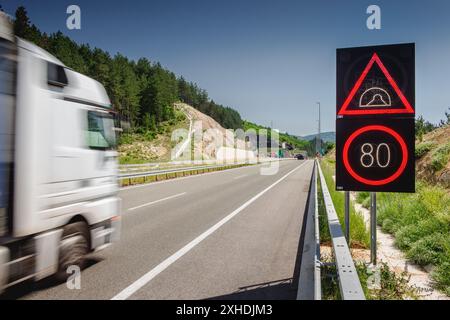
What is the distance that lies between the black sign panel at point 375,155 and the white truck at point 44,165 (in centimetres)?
353

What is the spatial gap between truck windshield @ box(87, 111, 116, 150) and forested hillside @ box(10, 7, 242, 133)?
50079 millimetres

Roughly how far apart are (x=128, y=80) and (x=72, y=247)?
84.0 metres

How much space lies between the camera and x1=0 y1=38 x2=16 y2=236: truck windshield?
3.88 meters

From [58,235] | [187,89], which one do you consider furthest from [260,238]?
[187,89]

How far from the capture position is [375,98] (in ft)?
14.4

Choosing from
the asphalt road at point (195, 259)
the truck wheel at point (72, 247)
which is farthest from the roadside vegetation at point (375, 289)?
the truck wheel at point (72, 247)

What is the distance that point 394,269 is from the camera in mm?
5211

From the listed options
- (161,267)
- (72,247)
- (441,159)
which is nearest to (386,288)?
(161,267)

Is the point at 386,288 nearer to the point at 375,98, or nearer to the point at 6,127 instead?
the point at 375,98

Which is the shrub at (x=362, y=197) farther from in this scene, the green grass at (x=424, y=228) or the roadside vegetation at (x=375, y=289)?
the roadside vegetation at (x=375, y=289)

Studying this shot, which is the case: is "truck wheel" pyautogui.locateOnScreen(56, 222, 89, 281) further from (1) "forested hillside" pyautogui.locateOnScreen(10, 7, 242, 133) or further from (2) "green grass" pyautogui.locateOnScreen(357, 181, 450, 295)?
(1) "forested hillside" pyautogui.locateOnScreen(10, 7, 242, 133)

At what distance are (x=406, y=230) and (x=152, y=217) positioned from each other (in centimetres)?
603
